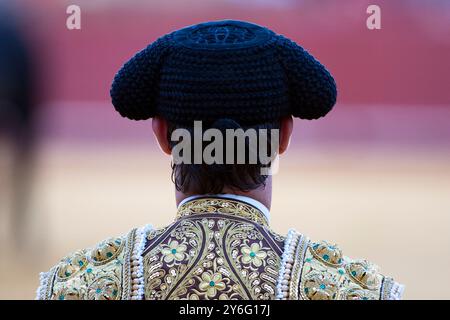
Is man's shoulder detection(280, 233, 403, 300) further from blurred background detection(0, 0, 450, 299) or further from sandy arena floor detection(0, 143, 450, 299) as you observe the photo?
blurred background detection(0, 0, 450, 299)

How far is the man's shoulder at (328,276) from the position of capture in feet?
4.05

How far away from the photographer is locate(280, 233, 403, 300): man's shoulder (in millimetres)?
1235

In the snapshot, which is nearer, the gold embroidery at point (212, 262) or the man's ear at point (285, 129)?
the gold embroidery at point (212, 262)

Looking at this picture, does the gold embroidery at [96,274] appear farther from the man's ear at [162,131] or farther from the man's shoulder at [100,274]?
the man's ear at [162,131]

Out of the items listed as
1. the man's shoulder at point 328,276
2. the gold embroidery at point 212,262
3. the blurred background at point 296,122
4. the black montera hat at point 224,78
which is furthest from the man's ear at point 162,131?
the blurred background at point 296,122

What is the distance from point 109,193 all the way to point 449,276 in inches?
107

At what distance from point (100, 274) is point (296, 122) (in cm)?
622

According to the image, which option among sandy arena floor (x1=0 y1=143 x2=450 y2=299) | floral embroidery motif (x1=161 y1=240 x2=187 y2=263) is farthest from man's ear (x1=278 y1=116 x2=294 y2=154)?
sandy arena floor (x1=0 y1=143 x2=450 y2=299)

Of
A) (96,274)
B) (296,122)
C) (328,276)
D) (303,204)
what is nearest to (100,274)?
(96,274)

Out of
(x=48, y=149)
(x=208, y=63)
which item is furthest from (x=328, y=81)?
(x=48, y=149)

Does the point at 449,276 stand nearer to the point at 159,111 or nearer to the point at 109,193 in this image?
the point at 109,193

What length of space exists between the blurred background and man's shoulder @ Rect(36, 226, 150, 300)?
4.01 m

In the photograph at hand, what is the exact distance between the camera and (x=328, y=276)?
4.12 ft

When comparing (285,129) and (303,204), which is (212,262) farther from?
(303,204)
